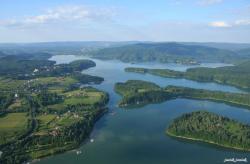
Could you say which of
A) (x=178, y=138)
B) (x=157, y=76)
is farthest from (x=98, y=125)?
(x=157, y=76)

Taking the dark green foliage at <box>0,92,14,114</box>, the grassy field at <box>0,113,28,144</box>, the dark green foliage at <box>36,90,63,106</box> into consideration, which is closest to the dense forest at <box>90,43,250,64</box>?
the dark green foliage at <box>36,90,63,106</box>

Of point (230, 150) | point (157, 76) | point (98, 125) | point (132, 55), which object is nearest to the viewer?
point (230, 150)

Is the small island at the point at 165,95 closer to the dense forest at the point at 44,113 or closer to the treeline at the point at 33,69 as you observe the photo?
the dense forest at the point at 44,113

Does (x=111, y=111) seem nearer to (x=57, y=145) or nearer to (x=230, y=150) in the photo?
(x=57, y=145)

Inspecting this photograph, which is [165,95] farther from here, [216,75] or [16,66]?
[16,66]

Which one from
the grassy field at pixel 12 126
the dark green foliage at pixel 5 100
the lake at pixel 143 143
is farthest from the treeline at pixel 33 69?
the lake at pixel 143 143

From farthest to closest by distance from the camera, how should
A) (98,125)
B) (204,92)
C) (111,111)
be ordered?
(204,92), (111,111), (98,125)

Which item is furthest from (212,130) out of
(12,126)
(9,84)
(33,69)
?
(33,69)
